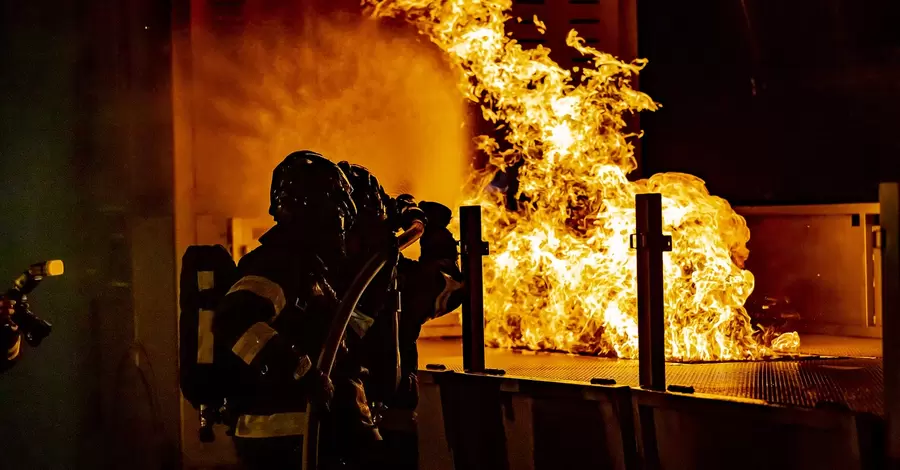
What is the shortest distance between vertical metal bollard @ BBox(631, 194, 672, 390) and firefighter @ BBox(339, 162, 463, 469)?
101 cm

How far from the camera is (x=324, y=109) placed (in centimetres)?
772

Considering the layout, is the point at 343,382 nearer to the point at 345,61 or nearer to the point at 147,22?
the point at 147,22

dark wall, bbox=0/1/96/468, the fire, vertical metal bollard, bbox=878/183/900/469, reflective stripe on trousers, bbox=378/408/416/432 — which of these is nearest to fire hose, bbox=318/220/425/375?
reflective stripe on trousers, bbox=378/408/416/432

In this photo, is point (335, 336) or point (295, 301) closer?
point (335, 336)

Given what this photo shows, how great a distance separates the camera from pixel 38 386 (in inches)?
228

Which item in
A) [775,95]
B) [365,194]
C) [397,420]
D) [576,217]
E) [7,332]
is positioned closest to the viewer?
[7,332]

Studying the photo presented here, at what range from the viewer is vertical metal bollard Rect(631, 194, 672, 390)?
17.0 feet

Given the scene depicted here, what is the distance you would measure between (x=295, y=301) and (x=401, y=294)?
29.7 inches

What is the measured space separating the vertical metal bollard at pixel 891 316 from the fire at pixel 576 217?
2.46 metres

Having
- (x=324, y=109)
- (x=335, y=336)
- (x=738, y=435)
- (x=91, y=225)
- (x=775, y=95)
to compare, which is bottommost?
(x=738, y=435)

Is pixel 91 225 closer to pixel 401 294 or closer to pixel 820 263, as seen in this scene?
pixel 401 294

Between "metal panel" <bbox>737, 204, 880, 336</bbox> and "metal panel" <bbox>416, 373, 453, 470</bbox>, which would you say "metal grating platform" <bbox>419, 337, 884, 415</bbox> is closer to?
"metal panel" <bbox>416, 373, 453, 470</bbox>

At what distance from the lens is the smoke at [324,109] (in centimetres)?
726

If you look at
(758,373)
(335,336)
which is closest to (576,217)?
(758,373)
